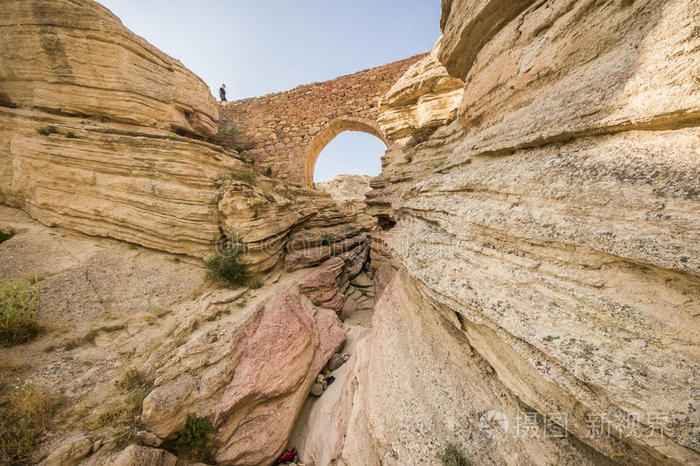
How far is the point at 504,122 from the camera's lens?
95.5 inches

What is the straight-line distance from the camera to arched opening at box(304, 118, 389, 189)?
9.85 metres

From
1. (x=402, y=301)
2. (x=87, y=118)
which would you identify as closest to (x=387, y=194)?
(x=402, y=301)

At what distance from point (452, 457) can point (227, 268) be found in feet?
14.7

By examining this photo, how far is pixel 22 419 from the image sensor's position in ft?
6.57

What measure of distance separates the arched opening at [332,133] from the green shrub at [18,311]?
8.03 meters

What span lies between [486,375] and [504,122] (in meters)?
2.64

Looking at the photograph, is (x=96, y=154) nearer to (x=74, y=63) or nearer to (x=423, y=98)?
(x=74, y=63)

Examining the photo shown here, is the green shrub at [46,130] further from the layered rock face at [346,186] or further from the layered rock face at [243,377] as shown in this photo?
the layered rock face at [346,186]

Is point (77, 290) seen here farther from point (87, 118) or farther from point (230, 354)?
point (87, 118)

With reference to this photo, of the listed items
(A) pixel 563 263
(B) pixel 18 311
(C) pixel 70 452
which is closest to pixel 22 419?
(C) pixel 70 452

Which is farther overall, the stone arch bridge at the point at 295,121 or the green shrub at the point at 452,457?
the stone arch bridge at the point at 295,121

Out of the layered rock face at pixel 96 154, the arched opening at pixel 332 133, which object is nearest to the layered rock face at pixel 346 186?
the arched opening at pixel 332 133

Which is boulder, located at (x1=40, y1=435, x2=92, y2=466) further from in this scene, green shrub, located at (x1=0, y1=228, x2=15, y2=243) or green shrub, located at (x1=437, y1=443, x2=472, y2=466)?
green shrub, located at (x1=0, y1=228, x2=15, y2=243)

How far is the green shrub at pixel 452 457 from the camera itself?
1.68 m
